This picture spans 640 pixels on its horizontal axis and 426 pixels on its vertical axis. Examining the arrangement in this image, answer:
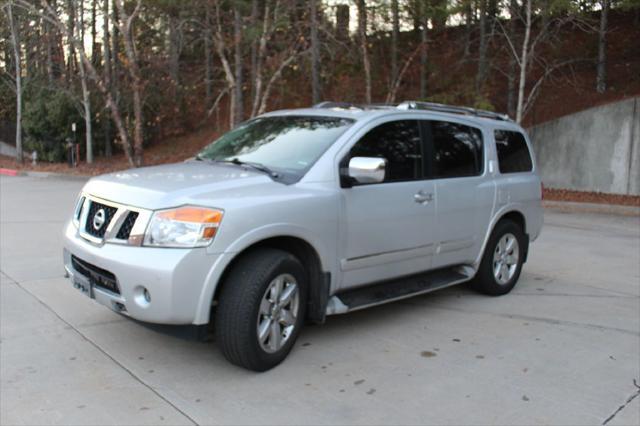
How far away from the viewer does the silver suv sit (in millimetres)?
3791

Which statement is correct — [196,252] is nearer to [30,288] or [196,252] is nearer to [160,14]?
[30,288]

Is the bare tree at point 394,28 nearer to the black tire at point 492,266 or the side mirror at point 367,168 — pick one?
the black tire at point 492,266

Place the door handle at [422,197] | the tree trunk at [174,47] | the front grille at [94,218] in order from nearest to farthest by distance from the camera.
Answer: the front grille at [94,218], the door handle at [422,197], the tree trunk at [174,47]

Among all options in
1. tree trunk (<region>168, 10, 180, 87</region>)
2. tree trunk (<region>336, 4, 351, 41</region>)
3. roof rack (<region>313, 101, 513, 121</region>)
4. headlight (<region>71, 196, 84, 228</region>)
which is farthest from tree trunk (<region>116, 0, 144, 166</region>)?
headlight (<region>71, 196, 84, 228</region>)

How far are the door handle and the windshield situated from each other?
2.72ft

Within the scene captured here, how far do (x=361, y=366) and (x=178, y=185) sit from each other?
1778mm

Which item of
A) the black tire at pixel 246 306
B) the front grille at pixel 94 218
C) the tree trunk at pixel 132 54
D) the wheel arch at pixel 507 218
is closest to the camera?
the black tire at pixel 246 306

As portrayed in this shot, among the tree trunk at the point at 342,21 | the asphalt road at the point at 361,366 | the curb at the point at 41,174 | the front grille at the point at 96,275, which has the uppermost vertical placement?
the tree trunk at the point at 342,21

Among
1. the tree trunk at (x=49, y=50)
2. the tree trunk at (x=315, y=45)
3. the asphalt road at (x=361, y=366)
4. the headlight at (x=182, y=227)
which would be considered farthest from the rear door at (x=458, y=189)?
the tree trunk at (x=49, y=50)

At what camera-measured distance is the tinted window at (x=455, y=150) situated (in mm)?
5414

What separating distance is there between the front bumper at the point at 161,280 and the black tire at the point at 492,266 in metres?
3.16

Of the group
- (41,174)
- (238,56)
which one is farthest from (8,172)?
(238,56)

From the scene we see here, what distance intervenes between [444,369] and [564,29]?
18.8 metres

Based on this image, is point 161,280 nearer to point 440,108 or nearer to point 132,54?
point 440,108
